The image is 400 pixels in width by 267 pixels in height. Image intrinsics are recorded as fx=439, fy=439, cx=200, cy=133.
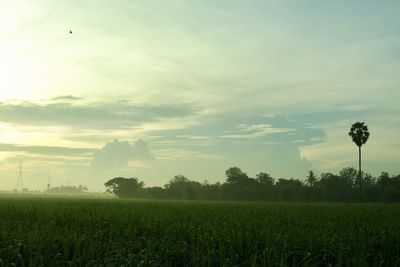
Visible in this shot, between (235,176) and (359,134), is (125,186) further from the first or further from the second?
Result: (359,134)

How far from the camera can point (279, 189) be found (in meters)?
117

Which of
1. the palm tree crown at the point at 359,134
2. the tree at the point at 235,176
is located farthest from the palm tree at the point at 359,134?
the tree at the point at 235,176

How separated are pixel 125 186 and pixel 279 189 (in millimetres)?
83006

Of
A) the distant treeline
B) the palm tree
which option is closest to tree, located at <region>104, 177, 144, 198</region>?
the distant treeline

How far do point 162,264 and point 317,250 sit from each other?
13.8ft

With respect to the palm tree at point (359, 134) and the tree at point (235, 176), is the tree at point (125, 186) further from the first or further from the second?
the palm tree at point (359, 134)

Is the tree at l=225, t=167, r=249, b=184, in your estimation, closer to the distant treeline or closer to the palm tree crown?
the distant treeline

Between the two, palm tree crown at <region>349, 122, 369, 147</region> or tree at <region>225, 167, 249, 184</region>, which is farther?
tree at <region>225, 167, 249, 184</region>

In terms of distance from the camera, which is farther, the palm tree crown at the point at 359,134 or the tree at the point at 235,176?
the tree at the point at 235,176

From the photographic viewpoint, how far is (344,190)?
11281 centimetres

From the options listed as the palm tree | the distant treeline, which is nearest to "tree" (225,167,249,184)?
the distant treeline

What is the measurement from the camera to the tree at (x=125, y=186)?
584 ft

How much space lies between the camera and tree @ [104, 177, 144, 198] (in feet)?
584

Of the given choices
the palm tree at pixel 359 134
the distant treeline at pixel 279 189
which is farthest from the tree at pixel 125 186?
the palm tree at pixel 359 134
